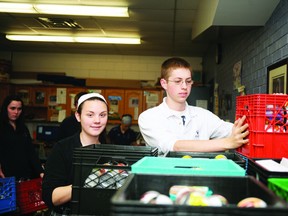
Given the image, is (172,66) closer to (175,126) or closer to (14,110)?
(175,126)

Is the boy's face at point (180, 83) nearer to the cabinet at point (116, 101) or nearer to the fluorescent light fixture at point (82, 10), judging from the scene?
the fluorescent light fixture at point (82, 10)

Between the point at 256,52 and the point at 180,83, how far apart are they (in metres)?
1.80

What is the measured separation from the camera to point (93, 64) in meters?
7.57

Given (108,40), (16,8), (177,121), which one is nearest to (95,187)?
(177,121)

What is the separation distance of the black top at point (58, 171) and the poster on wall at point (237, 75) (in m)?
2.78

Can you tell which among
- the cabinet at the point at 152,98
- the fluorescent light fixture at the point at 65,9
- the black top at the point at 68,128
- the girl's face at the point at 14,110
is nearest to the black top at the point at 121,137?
the cabinet at the point at 152,98

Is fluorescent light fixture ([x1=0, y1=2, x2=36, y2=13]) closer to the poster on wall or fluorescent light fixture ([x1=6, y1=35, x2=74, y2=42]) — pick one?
fluorescent light fixture ([x1=6, y1=35, x2=74, y2=42])

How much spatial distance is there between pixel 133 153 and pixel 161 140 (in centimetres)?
52

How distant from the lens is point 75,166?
3.82ft

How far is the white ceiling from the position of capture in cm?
303

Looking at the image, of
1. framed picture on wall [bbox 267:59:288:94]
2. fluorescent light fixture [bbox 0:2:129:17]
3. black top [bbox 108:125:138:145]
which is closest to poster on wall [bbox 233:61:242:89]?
framed picture on wall [bbox 267:59:288:94]

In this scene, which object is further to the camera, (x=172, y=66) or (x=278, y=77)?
(x=278, y=77)

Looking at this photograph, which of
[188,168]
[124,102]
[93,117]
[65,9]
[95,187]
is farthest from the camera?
[124,102]

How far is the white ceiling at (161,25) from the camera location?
3029mm
